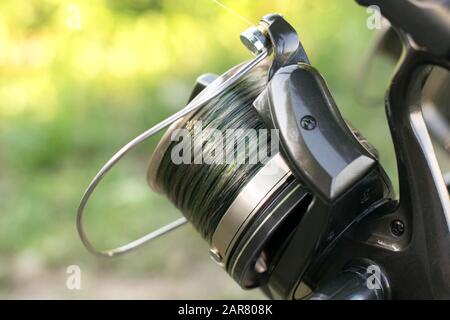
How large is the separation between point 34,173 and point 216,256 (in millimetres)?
1815

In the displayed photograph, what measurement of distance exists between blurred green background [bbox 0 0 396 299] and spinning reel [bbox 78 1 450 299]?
3.97ft

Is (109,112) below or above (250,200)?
below

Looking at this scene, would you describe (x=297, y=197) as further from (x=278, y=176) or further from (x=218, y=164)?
(x=218, y=164)

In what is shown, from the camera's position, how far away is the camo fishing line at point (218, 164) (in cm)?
117

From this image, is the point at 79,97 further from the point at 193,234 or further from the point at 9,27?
the point at 193,234

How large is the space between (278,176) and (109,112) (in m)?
2.02

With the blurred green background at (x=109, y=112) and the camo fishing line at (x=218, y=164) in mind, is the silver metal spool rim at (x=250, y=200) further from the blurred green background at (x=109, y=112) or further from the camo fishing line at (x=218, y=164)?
the blurred green background at (x=109, y=112)

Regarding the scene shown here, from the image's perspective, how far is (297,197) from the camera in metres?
1.12

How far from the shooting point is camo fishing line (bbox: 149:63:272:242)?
3.85ft

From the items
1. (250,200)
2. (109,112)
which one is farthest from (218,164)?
(109,112)

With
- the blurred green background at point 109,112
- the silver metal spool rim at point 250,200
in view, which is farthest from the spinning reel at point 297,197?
the blurred green background at point 109,112

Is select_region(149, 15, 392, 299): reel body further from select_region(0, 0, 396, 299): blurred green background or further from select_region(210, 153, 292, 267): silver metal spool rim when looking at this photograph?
select_region(0, 0, 396, 299): blurred green background

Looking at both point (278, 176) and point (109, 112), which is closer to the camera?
point (278, 176)

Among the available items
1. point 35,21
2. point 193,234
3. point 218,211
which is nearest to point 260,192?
point 218,211
